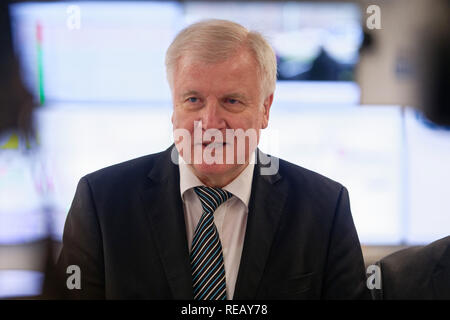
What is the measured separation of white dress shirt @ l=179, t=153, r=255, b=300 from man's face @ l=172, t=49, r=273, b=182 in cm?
6

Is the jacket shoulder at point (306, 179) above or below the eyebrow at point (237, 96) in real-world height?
below

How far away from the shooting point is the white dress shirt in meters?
1.50

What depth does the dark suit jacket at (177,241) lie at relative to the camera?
4.84 feet

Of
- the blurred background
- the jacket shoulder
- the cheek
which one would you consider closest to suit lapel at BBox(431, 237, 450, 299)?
the blurred background

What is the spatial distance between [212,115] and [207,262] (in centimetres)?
42

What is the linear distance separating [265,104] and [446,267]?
0.77 meters

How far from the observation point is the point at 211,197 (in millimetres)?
1512

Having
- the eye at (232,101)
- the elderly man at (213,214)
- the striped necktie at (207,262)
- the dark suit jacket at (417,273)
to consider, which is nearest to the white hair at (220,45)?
the elderly man at (213,214)

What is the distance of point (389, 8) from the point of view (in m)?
1.65

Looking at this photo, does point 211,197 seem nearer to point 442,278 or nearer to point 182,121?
point 182,121

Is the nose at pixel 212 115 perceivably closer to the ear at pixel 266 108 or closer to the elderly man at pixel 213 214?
the elderly man at pixel 213 214

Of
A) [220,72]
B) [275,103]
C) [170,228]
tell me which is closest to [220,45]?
[220,72]

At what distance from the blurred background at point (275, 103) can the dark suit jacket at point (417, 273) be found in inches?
1.8
